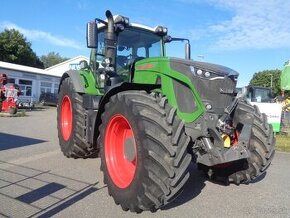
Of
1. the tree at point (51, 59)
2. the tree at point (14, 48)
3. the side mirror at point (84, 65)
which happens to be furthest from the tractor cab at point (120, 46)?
the tree at point (51, 59)

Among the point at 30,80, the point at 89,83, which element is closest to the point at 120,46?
the point at 89,83

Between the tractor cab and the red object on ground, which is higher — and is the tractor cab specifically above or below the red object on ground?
above

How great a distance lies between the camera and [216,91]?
18.3 feet

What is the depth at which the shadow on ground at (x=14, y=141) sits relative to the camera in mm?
9853

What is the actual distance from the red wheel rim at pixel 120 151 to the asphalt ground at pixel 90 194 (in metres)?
0.38

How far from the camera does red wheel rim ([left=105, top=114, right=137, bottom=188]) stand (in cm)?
547

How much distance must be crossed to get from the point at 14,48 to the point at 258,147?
56.8 meters

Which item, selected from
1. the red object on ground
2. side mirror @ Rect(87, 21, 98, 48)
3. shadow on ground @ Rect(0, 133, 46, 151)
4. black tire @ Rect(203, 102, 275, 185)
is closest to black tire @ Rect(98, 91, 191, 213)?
black tire @ Rect(203, 102, 275, 185)

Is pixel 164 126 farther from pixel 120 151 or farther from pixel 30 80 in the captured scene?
pixel 30 80

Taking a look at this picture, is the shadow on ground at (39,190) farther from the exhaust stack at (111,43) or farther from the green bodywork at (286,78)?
the green bodywork at (286,78)

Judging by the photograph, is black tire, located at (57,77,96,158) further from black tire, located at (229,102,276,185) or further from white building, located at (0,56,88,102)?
white building, located at (0,56,88,102)

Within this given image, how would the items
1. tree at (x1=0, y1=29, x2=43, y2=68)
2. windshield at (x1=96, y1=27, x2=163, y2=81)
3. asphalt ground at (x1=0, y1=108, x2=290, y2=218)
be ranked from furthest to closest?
1. tree at (x1=0, y1=29, x2=43, y2=68)
2. windshield at (x1=96, y1=27, x2=163, y2=81)
3. asphalt ground at (x1=0, y1=108, x2=290, y2=218)

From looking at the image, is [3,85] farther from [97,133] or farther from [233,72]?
[233,72]

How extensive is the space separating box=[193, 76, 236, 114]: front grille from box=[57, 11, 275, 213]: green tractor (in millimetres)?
15
